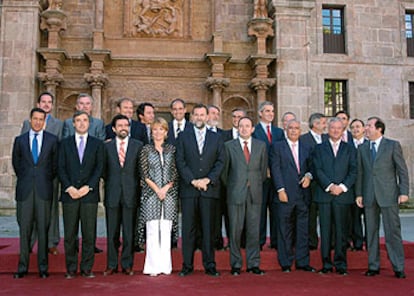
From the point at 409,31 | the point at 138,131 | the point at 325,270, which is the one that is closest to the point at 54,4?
the point at 138,131

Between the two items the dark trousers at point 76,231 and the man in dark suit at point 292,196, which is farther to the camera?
the man in dark suit at point 292,196

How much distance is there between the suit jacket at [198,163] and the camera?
19.1ft

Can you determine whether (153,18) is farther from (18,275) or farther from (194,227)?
(18,275)

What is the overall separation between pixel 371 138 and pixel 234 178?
189 cm

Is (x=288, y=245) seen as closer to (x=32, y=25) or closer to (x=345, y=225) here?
(x=345, y=225)

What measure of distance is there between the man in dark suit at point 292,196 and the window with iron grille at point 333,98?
9.94 m

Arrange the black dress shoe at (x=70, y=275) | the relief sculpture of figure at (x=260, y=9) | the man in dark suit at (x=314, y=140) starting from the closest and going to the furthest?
the black dress shoe at (x=70, y=275) → the man in dark suit at (x=314, y=140) → the relief sculpture of figure at (x=260, y=9)

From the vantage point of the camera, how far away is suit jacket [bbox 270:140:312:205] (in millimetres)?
6207

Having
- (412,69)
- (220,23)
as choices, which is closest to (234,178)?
(220,23)

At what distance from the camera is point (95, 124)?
6.75 metres

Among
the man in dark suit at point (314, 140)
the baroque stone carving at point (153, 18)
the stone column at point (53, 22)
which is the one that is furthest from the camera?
the baroque stone carving at point (153, 18)

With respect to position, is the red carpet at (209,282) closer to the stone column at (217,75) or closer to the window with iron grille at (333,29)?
the stone column at (217,75)

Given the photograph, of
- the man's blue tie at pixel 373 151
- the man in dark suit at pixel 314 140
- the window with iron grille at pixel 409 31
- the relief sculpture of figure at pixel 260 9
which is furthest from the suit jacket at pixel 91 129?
the window with iron grille at pixel 409 31

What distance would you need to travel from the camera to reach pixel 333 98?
52.3 feet
